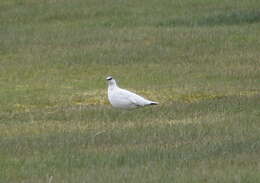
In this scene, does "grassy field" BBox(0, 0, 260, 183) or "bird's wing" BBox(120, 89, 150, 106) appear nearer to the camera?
"grassy field" BBox(0, 0, 260, 183)

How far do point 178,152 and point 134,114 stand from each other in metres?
3.76

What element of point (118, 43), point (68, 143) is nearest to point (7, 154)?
point (68, 143)

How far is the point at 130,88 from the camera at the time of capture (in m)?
20.3

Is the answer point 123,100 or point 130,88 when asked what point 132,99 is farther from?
point 130,88

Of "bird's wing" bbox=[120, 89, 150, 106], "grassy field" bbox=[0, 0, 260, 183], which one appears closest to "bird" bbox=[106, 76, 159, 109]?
"bird's wing" bbox=[120, 89, 150, 106]

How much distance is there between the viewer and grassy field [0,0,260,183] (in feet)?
36.3

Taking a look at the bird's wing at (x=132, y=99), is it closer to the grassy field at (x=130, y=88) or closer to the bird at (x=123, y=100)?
the bird at (x=123, y=100)

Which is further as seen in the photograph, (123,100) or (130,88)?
(130,88)

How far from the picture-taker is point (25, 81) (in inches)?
837

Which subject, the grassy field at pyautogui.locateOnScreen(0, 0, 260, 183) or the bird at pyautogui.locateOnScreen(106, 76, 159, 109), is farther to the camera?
the bird at pyautogui.locateOnScreen(106, 76, 159, 109)

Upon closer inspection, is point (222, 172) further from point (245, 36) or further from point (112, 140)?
point (245, 36)

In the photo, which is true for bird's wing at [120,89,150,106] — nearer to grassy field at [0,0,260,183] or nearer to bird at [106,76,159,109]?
bird at [106,76,159,109]

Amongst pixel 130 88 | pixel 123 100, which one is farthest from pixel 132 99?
pixel 130 88

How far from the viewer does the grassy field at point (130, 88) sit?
36.3 ft
